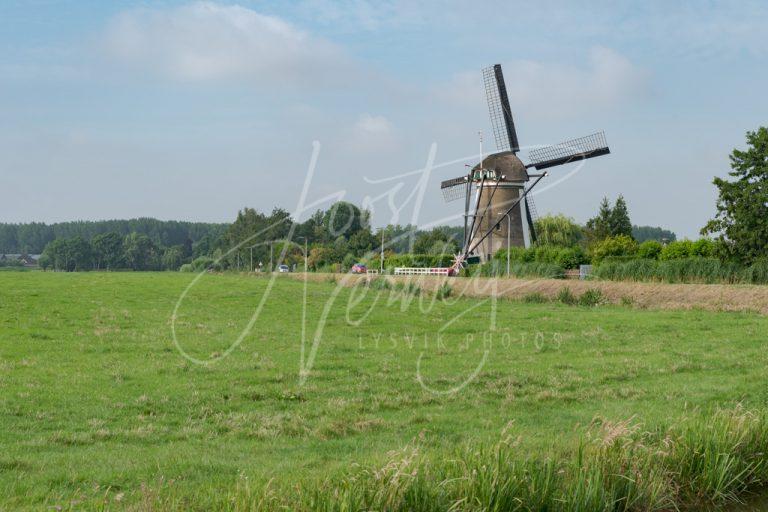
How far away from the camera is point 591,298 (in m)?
37.0

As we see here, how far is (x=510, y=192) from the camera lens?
58344mm

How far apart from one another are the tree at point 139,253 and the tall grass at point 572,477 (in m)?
151

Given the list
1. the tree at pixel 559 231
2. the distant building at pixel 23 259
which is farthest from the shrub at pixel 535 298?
the distant building at pixel 23 259

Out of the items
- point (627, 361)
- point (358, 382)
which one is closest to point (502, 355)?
point (627, 361)

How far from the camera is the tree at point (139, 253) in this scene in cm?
15038

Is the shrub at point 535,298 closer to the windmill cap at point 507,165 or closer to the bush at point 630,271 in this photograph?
the bush at point 630,271

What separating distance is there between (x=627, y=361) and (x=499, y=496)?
11004 millimetres

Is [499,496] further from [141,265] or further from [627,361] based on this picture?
[141,265]

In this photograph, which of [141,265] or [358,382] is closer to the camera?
[358,382]

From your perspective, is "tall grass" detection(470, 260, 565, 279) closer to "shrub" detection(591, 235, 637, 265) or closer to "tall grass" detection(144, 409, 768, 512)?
"shrub" detection(591, 235, 637, 265)

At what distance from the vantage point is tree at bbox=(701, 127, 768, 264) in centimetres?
3562

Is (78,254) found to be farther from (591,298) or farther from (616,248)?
(591,298)

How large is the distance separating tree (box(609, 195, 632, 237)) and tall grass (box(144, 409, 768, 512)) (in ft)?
231

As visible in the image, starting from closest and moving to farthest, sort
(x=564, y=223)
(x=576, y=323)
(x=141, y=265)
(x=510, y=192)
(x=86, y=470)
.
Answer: (x=86, y=470) → (x=576, y=323) → (x=510, y=192) → (x=564, y=223) → (x=141, y=265)
